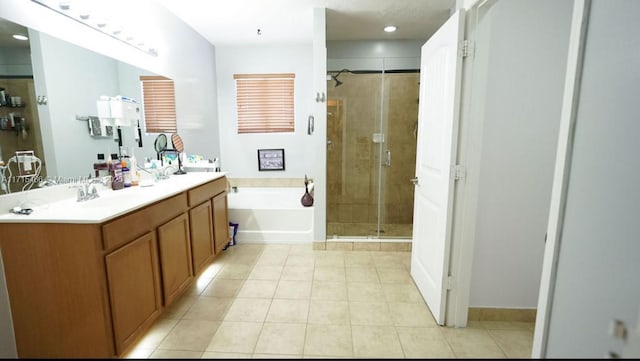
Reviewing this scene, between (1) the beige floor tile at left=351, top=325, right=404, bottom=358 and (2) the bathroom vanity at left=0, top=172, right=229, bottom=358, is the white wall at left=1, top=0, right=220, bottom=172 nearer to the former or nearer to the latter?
(2) the bathroom vanity at left=0, top=172, right=229, bottom=358

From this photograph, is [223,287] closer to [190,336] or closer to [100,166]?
[190,336]

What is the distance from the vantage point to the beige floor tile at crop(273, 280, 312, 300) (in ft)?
7.01

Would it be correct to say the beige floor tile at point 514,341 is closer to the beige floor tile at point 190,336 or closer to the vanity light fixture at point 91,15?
the beige floor tile at point 190,336

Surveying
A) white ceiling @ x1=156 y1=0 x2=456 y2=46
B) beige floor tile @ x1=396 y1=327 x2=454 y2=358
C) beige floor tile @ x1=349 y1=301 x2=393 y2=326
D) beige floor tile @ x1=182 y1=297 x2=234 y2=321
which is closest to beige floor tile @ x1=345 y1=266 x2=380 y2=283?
beige floor tile @ x1=349 y1=301 x2=393 y2=326

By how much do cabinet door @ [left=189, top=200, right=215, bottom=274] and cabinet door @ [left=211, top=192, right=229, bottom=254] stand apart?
0.28 feet

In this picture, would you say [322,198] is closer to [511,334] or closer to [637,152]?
[511,334]

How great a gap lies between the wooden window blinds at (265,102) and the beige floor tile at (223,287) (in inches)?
87.5

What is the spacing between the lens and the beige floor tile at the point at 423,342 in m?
1.55

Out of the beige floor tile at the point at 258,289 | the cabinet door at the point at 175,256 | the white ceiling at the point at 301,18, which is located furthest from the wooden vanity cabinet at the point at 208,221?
the white ceiling at the point at 301,18

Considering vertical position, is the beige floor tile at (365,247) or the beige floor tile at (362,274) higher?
the beige floor tile at (365,247)

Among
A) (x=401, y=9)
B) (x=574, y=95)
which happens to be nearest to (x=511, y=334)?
(x=574, y=95)

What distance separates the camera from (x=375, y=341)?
1639 mm

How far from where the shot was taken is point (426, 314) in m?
1.92

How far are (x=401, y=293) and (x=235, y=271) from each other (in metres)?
1.51
